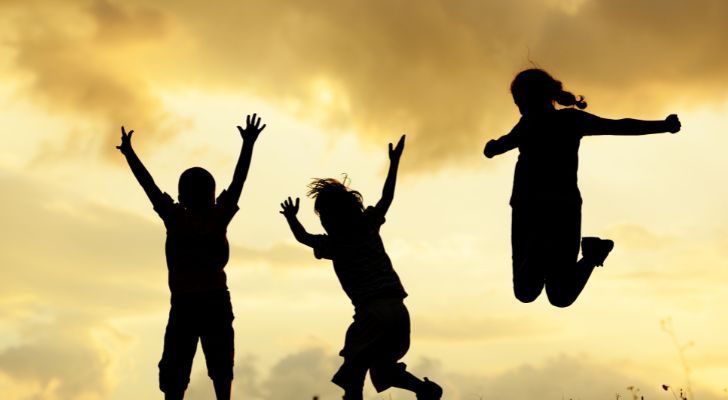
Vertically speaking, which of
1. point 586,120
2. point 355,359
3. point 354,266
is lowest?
point 355,359

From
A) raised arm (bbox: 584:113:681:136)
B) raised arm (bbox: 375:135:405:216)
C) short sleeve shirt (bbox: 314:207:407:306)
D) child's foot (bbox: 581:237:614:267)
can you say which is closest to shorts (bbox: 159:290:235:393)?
short sleeve shirt (bbox: 314:207:407:306)

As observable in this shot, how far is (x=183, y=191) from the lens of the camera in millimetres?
10648

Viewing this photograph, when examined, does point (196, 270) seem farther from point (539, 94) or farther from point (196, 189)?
point (539, 94)

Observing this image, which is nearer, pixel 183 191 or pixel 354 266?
pixel 354 266

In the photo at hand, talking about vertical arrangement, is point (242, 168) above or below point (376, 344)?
above

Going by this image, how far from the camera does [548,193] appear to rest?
33.5ft

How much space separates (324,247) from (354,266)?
396 millimetres

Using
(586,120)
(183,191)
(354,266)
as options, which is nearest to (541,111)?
(586,120)

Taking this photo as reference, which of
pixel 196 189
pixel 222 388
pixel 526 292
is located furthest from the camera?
pixel 196 189

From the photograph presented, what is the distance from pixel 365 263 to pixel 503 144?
1739 millimetres

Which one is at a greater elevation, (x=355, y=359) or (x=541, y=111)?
(x=541, y=111)

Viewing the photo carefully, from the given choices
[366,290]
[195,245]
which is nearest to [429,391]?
[366,290]

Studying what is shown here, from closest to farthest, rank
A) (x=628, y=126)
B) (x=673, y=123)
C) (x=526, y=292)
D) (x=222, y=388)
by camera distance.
Result: (x=673, y=123)
(x=628, y=126)
(x=222, y=388)
(x=526, y=292)

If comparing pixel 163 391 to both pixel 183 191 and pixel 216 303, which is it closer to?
pixel 216 303
